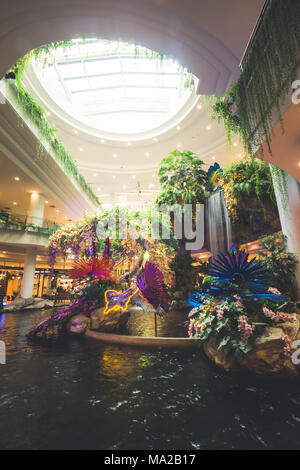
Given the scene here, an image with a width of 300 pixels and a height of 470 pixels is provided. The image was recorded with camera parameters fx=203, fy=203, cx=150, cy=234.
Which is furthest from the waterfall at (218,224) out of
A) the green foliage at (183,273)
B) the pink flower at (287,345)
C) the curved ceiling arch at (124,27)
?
the curved ceiling arch at (124,27)

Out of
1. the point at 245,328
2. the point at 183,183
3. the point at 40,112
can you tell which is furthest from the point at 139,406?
the point at 40,112

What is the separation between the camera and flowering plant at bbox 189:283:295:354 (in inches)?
116

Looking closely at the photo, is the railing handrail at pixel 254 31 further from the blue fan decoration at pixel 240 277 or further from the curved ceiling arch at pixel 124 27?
the blue fan decoration at pixel 240 277

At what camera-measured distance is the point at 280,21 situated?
2412mm

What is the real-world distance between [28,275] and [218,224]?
12087 mm

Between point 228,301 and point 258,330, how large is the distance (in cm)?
58

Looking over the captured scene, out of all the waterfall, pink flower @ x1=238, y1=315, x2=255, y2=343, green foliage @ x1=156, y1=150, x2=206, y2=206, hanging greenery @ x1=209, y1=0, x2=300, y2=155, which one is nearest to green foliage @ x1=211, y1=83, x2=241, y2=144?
hanging greenery @ x1=209, y1=0, x2=300, y2=155

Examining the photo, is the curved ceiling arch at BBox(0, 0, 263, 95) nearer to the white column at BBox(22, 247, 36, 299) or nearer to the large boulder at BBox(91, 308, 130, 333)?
the large boulder at BBox(91, 308, 130, 333)

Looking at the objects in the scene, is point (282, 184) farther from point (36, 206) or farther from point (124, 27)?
point (36, 206)

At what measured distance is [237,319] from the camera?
3131mm

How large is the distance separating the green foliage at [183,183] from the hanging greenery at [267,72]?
6590 millimetres

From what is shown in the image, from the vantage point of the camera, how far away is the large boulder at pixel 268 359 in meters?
2.83

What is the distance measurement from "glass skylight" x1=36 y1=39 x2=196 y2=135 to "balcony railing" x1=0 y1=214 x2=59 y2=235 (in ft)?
31.4
